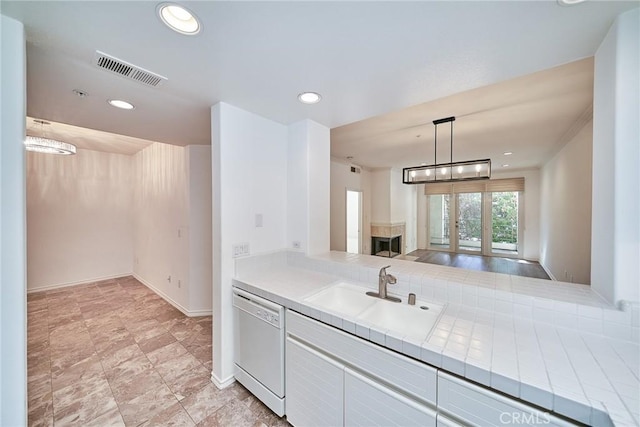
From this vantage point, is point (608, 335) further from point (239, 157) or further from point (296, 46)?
point (239, 157)

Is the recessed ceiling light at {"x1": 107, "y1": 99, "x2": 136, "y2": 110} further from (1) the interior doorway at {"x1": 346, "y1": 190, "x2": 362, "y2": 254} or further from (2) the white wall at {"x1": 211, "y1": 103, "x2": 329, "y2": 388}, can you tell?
(1) the interior doorway at {"x1": 346, "y1": 190, "x2": 362, "y2": 254}

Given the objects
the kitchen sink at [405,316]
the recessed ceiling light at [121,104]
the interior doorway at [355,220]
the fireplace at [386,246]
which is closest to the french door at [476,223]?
the fireplace at [386,246]

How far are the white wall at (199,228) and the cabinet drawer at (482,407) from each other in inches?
129

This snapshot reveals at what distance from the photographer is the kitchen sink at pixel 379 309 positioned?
5.01 feet

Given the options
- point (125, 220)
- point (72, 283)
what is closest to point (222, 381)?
point (72, 283)

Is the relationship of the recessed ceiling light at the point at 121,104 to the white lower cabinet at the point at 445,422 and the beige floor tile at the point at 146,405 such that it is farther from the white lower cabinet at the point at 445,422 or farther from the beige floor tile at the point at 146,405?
the white lower cabinet at the point at 445,422

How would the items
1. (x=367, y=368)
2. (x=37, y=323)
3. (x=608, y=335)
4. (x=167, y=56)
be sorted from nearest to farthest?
1. (x=608, y=335)
2. (x=367, y=368)
3. (x=167, y=56)
4. (x=37, y=323)

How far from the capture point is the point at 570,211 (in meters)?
3.65

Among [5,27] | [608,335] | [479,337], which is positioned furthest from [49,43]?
[608,335]

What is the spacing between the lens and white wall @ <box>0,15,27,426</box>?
1.08m

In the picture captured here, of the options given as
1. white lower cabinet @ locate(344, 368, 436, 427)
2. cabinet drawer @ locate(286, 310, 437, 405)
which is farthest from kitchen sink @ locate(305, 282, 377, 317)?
white lower cabinet @ locate(344, 368, 436, 427)

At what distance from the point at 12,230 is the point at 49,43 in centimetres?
103

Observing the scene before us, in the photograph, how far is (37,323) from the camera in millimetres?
3129

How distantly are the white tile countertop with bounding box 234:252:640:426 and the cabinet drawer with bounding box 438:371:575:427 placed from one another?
4cm
